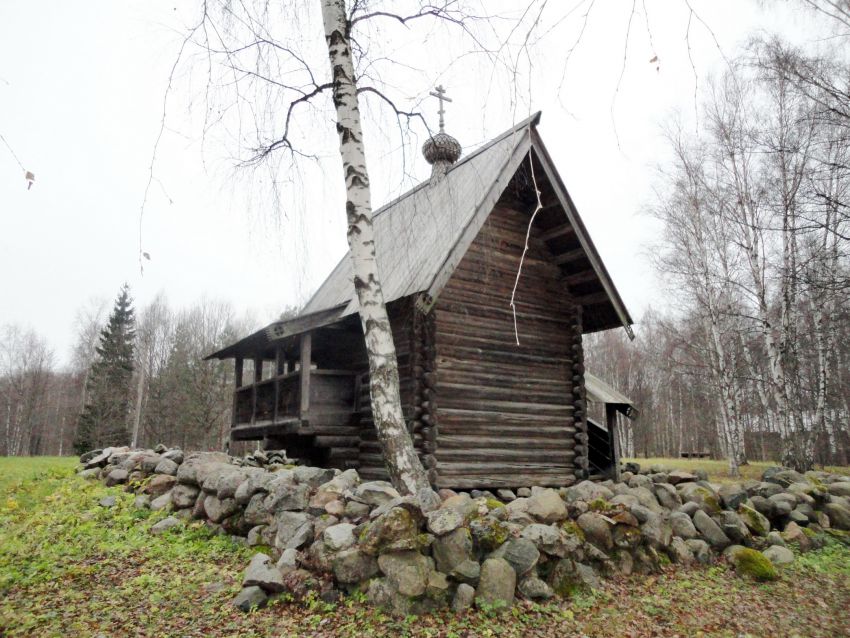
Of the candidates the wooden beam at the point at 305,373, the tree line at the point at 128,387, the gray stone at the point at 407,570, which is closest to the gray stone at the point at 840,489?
the gray stone at the point at 407,570

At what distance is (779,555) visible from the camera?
7840 millimetres

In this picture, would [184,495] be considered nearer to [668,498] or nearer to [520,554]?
[520,554]

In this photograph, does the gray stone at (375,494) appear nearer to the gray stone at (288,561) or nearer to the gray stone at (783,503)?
the gray stone at (288,561)

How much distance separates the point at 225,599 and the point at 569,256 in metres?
8.75

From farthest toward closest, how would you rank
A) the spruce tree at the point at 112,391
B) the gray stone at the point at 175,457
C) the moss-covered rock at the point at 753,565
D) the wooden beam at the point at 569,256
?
the spruce tree at the point at 112,391 → the wooden beam at the point at 569,256 → the gray stone at the point at 175,457 → the moss-covered rock at the point at 753,565

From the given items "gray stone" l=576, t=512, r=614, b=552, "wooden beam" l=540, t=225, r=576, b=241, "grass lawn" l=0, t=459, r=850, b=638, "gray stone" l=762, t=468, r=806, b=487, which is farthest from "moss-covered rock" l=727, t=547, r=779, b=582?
"wooden beam" l=540, t=225, r=576, b=241

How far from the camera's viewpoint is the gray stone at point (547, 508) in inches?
261

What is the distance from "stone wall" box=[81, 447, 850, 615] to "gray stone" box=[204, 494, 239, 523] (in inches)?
0.7

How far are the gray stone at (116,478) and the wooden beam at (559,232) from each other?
28.7 ft

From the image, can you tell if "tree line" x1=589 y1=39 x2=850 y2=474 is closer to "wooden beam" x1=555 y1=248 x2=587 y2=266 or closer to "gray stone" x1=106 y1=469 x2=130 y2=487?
"wooden beam" x1=555 y1=248 x2=587 y2=266

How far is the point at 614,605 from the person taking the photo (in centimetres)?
590

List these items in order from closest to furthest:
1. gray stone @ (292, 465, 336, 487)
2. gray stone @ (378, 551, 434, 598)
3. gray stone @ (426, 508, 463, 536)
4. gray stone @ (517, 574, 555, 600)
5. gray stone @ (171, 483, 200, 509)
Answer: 1. gray stone @ (378, 551, 434, 598)
2. gray stone @ (426, 508, 463, 536)
3. gray stone @ (517, 574, 555, 600)
4. gray stone @ (292, 465, 336, 487)
5. gray stone @ (171, 483, 200, 509)

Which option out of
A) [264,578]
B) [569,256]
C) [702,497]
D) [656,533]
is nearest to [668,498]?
[702,497]

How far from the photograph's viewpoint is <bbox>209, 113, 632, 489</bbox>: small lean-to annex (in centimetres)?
990
